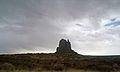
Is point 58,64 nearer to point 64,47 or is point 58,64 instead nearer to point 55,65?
point 55,65

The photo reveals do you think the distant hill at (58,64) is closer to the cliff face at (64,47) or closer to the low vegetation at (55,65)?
the low vegetation at (55,65)

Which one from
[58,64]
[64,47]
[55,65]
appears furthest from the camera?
[64,47]

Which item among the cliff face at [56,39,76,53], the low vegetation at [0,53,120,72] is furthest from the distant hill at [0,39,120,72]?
the cliff face at [56,39,76,53]

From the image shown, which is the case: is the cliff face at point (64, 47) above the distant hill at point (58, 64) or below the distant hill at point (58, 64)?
above

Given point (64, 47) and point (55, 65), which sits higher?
point (64, 47)

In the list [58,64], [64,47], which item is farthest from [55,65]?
[64,47]

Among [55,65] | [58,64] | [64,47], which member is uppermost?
[64,47]

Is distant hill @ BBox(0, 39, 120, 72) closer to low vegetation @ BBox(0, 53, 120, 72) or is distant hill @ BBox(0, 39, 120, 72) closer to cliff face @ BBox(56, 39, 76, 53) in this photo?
low vegetation @ BBox(0, 53, 120, 72)

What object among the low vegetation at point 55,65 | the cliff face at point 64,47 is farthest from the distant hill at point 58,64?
the cliff face at point 64,47

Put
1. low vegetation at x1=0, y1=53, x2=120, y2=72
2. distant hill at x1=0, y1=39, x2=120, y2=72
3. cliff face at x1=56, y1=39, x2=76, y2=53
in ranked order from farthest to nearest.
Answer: cliff face at x1=56, y1=39, x2=76, y2=53, distant hill at x1=0, y1=39, x2=120, y2=72, low vegetation at x1=0, y1=53, x2=120, y2=72

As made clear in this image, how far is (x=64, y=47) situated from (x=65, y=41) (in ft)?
14.7

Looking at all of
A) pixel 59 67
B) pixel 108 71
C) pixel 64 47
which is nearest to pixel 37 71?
pixel 59 67

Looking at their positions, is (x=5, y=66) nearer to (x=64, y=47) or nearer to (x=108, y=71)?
(x=108, y=71)

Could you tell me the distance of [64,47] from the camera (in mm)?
131875
